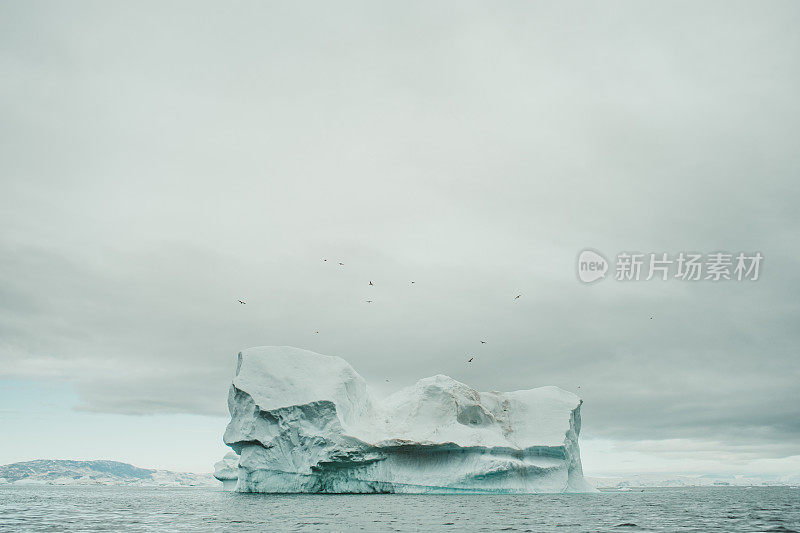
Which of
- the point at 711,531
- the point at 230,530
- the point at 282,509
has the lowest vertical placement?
the point at 282,509

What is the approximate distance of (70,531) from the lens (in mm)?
15297

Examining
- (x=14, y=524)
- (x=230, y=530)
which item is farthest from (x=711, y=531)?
(x=14, y=524)

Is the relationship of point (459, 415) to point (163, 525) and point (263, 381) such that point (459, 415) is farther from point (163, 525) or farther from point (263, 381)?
point (163, 525)

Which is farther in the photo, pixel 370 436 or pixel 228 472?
pixel 228 472

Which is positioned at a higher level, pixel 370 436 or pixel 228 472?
pixel 370 436

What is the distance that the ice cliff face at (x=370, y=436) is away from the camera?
1336 inches

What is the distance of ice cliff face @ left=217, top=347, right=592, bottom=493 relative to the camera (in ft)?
111

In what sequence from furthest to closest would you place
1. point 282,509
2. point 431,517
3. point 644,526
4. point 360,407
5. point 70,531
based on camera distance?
point 360,407
point 282,509
point 431,517
point 644,526
point 70,531

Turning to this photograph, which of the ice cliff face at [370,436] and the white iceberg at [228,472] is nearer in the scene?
the ice cliff face at [370,436]

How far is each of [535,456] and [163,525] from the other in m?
26.4

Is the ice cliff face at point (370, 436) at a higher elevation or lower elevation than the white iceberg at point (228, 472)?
higher

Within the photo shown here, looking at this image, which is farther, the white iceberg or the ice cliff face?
the white iceberg

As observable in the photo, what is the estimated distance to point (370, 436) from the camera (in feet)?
115

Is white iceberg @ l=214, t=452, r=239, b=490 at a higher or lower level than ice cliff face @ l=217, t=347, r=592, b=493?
lower
